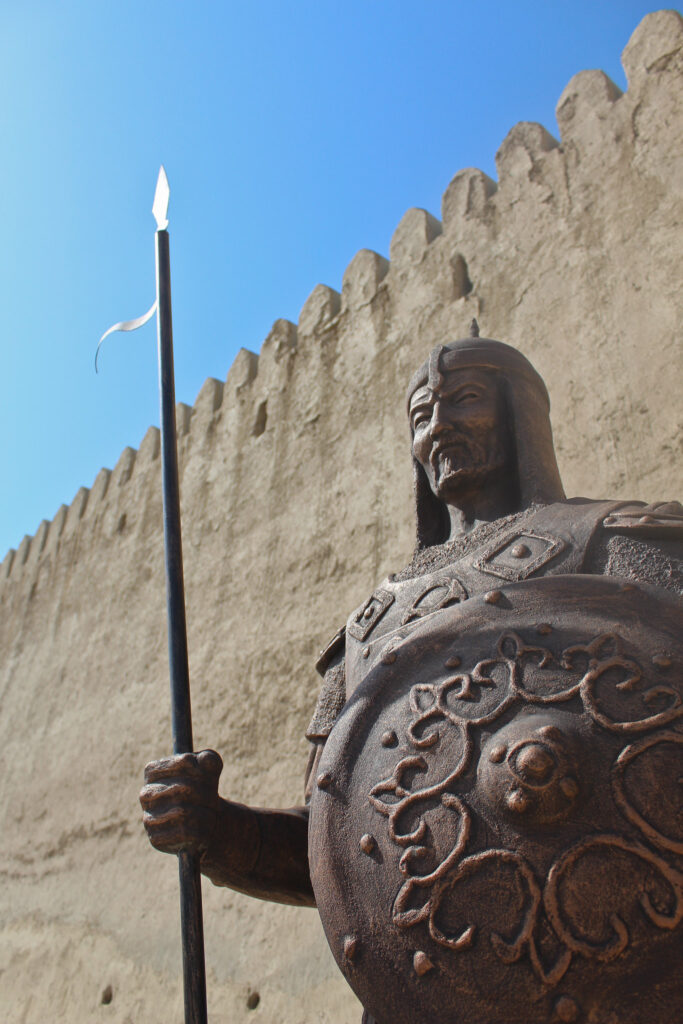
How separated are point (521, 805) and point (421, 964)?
0.78ft

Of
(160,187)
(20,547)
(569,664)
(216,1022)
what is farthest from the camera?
(20,547)

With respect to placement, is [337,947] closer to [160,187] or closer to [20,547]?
[160,187]

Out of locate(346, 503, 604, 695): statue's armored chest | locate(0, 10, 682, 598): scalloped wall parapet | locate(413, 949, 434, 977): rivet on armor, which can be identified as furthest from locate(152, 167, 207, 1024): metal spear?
locate(0, 10, 682, 598): scalloped wall parapet

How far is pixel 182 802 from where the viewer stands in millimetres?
1627

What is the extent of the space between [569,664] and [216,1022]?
10.7ft

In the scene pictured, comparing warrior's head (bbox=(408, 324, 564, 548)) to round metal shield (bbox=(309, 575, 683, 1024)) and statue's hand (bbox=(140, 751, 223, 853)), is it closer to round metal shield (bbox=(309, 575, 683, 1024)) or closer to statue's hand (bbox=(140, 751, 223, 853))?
round metal shield (bbox=(309, 575, 683, 1024))

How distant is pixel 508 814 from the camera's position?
1152 mm

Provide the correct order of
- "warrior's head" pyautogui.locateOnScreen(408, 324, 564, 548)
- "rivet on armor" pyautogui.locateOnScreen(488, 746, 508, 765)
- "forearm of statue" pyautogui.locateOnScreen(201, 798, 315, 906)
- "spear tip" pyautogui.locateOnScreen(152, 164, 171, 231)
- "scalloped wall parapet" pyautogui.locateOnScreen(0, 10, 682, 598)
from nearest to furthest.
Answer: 1. "rivet on armor" pyautogui.locateOnScreen(488, 746, 508, 765)
2. "forearm of statue" pyautogui.locateOnScreen(201, 798, 315, 906)
3. "warrior's head" pyautogui.locateOnScreen(408, 324, 564, 548)
4. "spear tip" pyautogui.locateOnScreen(152, 164, 171, 231)
5. "scalloped wall parapet" pyautogui.locateOnScreen(0, 10, 682, 598)

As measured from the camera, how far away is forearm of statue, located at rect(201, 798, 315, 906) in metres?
1.72

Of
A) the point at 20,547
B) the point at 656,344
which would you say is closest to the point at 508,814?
the point at 656,344

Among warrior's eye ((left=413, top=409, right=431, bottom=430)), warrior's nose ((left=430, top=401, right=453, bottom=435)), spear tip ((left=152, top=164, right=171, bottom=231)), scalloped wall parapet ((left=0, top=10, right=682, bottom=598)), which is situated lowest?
warrior's nose ((left=430, top=401, right=453, bottom=435))

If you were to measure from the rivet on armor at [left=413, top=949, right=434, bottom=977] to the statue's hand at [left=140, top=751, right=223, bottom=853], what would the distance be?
0.57 meters

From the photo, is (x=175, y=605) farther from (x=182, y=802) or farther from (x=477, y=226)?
(x=477, y=226)

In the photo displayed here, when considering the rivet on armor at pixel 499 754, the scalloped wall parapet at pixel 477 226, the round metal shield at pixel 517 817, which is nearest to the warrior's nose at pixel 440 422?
the round metal shield at pixel 517 817
